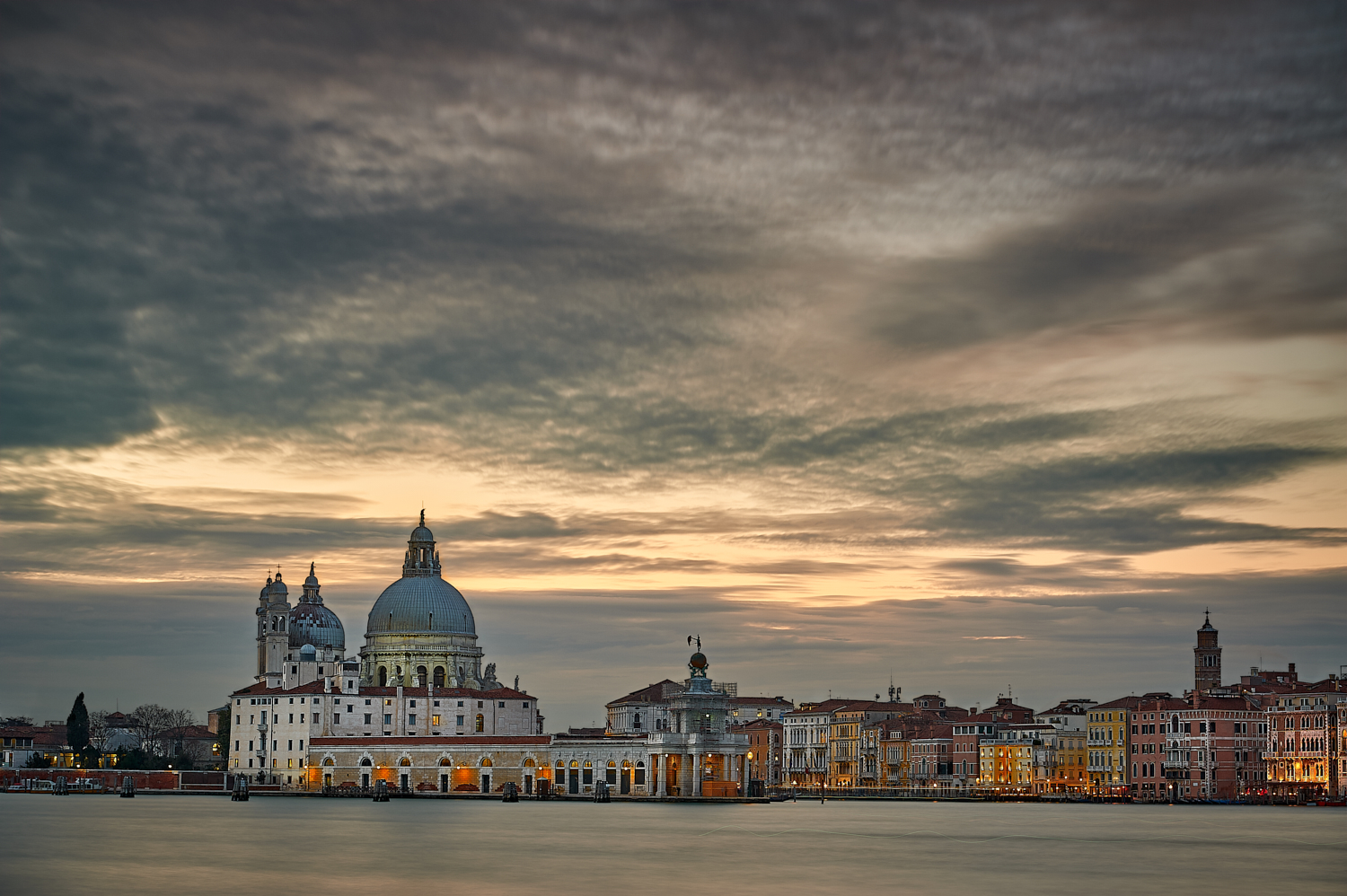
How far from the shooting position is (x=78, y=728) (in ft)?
378

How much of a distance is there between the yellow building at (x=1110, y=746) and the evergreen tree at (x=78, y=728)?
64821 mm

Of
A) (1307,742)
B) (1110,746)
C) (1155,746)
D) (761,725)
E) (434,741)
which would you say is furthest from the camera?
(761,725)

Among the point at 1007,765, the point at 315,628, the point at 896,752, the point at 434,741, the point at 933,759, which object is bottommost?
the point at 1007,765

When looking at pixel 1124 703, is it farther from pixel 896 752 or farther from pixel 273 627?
pixel 273 627

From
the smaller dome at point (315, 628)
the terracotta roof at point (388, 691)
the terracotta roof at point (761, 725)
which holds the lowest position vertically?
the terracotta roof at point (761, 725)

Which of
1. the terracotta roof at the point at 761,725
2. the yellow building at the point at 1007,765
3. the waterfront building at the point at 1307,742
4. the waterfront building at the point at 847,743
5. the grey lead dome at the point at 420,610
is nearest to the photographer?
the waterfront building at the point at 1307,742

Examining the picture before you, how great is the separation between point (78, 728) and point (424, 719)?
3215cm

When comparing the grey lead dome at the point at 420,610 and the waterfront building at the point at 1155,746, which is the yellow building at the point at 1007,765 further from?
the grey lead dome at the point at 420,610

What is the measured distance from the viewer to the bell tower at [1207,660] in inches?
4469

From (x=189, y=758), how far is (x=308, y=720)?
29.4 metres

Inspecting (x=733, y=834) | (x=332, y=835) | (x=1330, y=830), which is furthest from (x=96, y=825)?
(x=1330, y=830)

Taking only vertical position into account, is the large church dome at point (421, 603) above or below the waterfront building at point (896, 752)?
above

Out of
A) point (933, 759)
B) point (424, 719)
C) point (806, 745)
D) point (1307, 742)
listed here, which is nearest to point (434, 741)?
point (424, 719)

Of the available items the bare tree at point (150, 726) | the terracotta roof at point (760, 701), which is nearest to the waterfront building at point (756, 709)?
the terracotta roof at point (760, 701)
